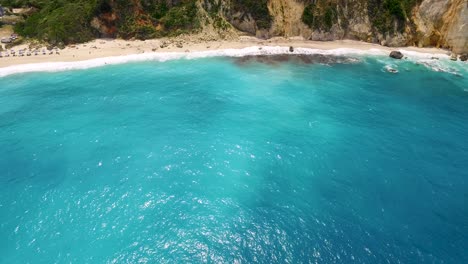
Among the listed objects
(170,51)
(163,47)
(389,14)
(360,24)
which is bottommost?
(170,51)

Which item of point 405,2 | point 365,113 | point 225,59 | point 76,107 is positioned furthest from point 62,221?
point 405,2

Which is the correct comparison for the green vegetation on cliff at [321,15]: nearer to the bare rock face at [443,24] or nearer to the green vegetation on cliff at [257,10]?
the green vegetation on cliff at [257,10]

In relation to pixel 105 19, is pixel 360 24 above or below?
below

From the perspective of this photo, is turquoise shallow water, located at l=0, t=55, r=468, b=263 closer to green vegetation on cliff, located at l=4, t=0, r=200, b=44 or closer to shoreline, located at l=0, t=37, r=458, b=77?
shoreline, located at l=0, t=37, r=458, b=77

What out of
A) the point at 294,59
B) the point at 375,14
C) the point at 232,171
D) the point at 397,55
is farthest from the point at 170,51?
the point at 397,55

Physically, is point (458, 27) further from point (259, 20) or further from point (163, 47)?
point (163, 47)

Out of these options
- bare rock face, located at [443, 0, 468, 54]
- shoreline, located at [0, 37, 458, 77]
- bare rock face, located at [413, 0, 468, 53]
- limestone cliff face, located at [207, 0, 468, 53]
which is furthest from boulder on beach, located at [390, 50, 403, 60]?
bare rock face, located at [443, 0, 468, 54]

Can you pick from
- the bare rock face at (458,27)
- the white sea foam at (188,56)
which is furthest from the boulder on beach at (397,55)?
the bare rock face at (458,27)
